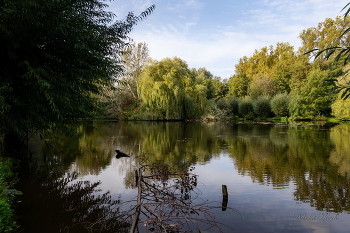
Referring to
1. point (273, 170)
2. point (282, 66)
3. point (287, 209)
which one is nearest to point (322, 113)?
point (282, 66)

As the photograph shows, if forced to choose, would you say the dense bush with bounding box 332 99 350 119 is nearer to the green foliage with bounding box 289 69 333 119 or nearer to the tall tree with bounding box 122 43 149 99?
the green foliage with bounding box 289 69 333 119

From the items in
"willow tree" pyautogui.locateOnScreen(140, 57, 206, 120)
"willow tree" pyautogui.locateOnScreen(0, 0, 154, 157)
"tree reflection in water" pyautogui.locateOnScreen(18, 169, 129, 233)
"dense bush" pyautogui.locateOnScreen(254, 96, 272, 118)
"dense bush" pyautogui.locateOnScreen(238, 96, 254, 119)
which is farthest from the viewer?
"dense bush" pyautogui.locateOnScreen(238, 96, 254, 119)

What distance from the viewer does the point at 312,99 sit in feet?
129

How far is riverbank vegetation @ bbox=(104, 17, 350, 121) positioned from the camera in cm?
3991

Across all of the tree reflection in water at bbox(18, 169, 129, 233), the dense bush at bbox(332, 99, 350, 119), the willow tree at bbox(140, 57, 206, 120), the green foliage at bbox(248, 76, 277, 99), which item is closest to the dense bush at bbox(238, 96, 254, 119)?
the green foliage at bbox(248, 76, 277, 99)

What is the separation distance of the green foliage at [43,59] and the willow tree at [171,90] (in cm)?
3130

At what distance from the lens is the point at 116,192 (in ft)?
27.8

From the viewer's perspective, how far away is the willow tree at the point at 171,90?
41219 mm

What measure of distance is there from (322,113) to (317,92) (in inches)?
192

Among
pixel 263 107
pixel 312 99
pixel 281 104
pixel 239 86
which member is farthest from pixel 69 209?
pixel 239 86

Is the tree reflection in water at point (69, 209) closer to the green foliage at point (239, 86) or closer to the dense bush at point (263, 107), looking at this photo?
the dense bush at point (263, 107)

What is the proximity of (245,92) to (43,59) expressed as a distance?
53.6m

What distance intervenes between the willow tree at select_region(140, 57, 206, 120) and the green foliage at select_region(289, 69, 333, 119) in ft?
48.0

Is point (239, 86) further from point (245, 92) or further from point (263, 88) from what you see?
point (263, 88)
